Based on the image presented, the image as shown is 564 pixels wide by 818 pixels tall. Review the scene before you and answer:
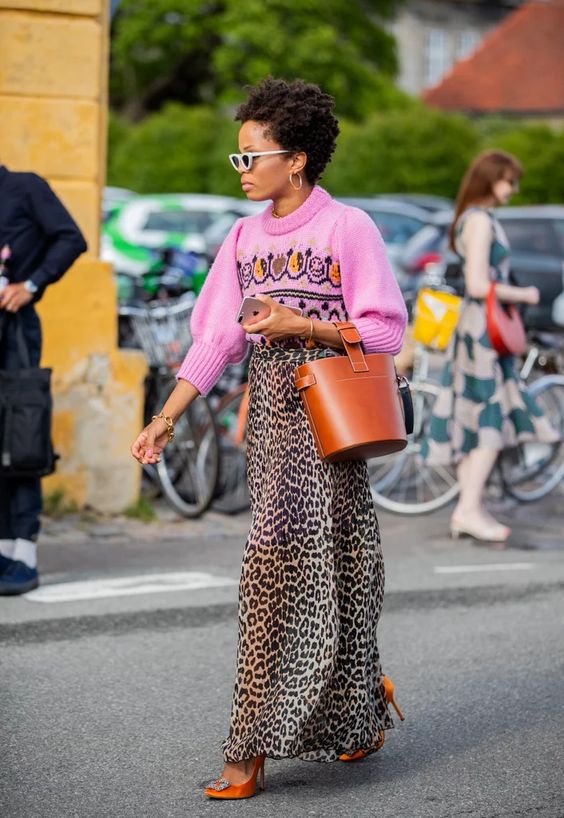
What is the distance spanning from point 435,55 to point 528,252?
169ft

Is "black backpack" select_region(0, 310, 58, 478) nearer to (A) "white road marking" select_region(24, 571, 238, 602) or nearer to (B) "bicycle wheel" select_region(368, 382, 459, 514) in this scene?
(A) "white road marking" select_region(24, 571, 238, 602)

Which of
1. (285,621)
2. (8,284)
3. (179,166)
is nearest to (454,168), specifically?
(179,166)

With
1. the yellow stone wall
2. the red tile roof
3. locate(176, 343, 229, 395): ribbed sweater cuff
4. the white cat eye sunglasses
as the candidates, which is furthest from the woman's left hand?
the red tile roof

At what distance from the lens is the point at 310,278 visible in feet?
14.7

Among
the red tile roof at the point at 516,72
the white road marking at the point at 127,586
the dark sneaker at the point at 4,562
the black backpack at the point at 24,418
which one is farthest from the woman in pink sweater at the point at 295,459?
the red tile roof at the point at 516,72

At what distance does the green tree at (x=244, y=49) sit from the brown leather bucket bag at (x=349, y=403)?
120 ft

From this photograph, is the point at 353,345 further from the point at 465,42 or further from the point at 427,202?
the point at 465,42

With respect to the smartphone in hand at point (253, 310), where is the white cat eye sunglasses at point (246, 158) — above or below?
above

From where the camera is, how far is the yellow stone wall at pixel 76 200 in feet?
28.1

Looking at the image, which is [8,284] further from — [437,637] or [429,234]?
[429,234]

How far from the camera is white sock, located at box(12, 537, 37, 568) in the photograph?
22.7 ft

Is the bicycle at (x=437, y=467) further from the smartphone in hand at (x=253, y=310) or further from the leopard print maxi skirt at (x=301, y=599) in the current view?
the smartphone in hand at (x=253, y=310)

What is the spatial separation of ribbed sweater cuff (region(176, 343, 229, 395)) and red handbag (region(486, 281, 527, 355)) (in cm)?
403

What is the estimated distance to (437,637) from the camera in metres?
6.45
